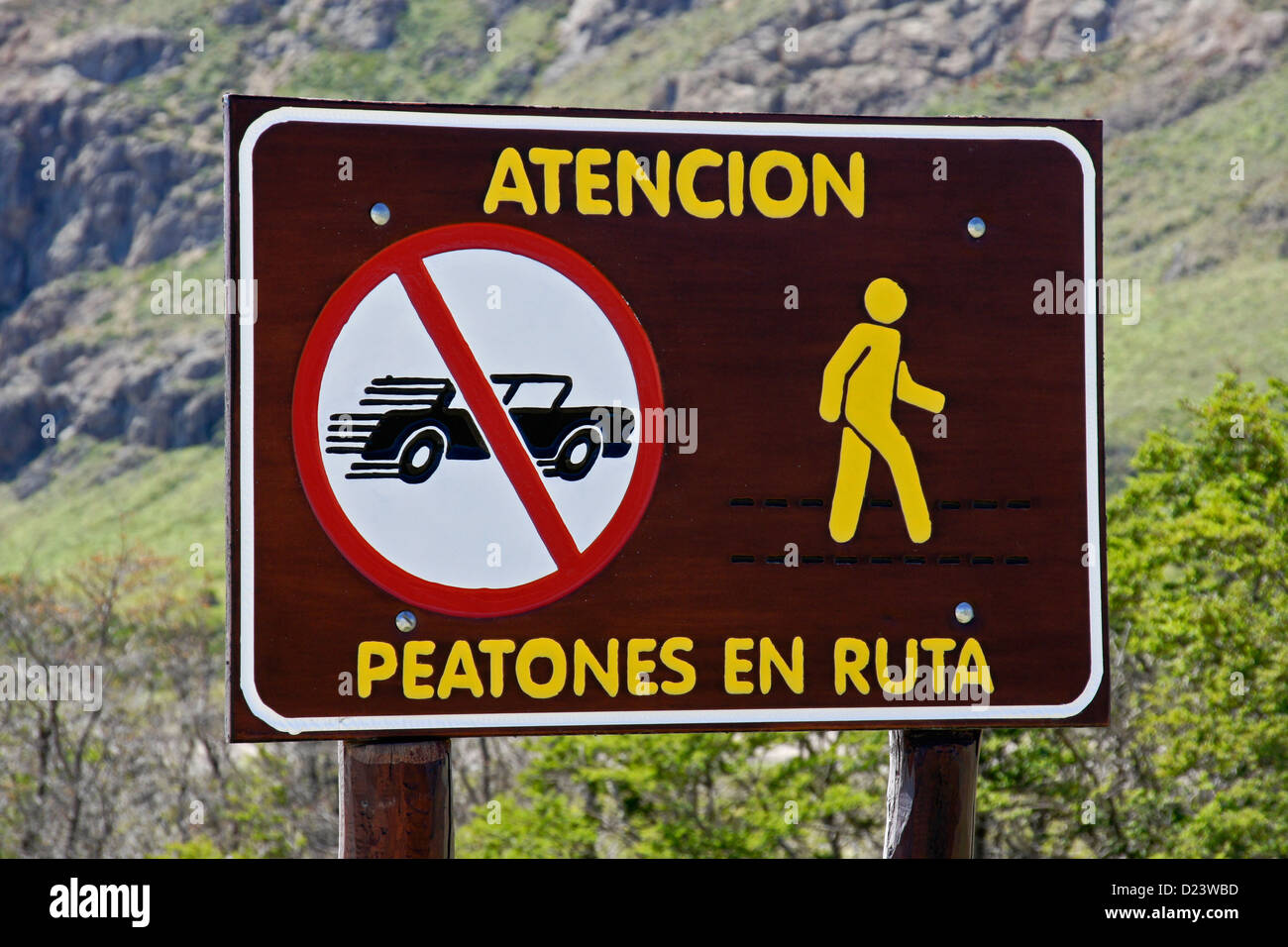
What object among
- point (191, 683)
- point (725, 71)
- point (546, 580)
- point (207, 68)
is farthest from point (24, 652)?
point (207, 68)

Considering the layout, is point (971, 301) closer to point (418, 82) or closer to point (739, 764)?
point (739, 764)

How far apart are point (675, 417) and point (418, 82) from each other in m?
78.7

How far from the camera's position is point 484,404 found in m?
3.83

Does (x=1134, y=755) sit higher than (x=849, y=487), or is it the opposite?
(x=849, y=487)

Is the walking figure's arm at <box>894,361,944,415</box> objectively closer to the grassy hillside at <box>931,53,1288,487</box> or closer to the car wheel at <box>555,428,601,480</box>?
the car wheel at <box>555,428,601,480</box>

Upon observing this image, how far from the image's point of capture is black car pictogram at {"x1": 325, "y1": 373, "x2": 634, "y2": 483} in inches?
148

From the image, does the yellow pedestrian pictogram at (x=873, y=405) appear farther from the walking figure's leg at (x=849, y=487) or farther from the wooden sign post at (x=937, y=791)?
the wooden sign post at (x=937, y=791)

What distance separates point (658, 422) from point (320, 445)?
0.93 meters

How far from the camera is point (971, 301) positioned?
4.01 metres

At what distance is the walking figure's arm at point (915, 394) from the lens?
396 centimetres

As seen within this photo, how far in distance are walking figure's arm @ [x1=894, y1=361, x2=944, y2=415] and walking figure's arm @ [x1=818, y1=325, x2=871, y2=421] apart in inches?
5.1

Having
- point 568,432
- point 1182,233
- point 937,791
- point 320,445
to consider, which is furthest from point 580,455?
point 1182,233

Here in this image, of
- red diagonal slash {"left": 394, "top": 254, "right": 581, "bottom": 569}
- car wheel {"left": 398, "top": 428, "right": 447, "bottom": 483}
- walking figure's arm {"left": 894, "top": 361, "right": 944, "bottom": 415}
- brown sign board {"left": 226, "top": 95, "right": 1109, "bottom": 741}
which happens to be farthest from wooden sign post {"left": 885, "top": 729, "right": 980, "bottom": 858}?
car wheel {"left": 398, "top": 428, "right": 447, "bottom": 483}

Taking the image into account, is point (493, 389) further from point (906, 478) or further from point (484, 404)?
point (906, 478)
